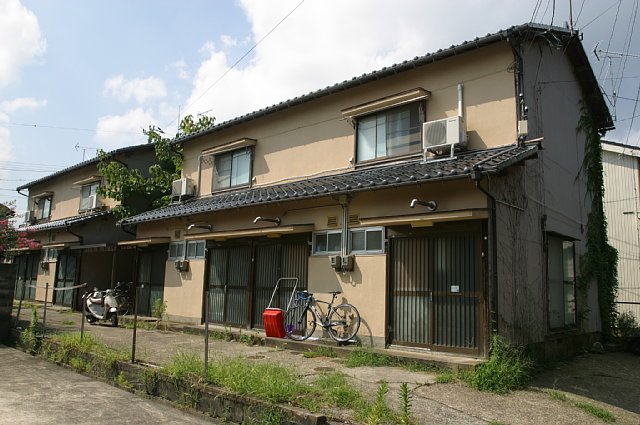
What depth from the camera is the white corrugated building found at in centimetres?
1647

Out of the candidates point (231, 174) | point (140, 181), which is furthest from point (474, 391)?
point (140, 181)

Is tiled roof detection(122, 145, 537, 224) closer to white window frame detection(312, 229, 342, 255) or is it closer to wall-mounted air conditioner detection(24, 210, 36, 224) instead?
white window frame detection(312, 229, 342, 255)

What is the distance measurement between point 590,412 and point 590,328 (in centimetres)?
737

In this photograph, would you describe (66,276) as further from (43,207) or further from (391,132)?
(391,132)

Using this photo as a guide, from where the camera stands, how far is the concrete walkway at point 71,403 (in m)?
5.78

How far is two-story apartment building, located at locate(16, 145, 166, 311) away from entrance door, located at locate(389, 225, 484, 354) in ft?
37.4

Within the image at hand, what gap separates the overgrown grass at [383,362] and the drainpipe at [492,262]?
1179mm

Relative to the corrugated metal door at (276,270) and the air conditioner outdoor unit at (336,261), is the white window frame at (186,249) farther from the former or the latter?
the air conditioner outdoor unit at (336,261)

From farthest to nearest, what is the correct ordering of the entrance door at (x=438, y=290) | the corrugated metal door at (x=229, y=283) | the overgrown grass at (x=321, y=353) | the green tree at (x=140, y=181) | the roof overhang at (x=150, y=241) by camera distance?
1. the green tree at (x=140, y=181)
2. the roof overhang at (x=150, y=241)
3. the corrugated metal door at (x=229, y=283)
4. the overgrown grass at (x=321, y=353)
5. the entrance door at (x=438, y=290)

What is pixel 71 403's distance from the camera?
6.50 meters

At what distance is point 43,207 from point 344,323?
2232cm

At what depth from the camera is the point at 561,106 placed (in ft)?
37.7

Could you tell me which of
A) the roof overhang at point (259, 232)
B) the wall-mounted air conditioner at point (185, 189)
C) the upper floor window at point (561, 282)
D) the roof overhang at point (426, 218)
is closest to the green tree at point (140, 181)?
the wall-mounted air conditioner at point (185, 189)

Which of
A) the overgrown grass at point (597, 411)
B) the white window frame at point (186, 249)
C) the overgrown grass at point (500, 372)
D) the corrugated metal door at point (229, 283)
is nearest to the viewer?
the overgrown grass at point (597, 411)
